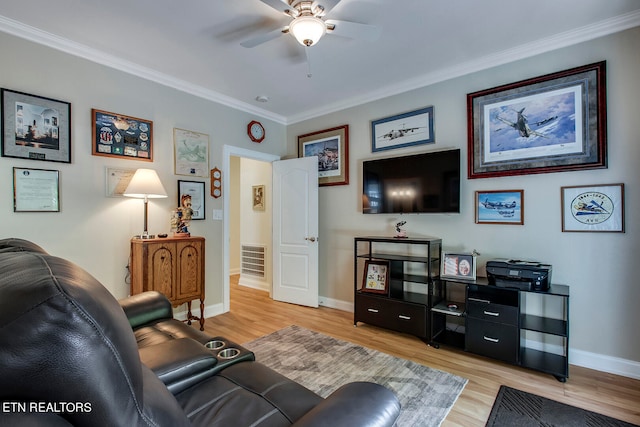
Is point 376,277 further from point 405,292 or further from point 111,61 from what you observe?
point 111,61

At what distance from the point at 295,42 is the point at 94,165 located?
7.25 feet

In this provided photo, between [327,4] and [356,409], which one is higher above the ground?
[327,4]

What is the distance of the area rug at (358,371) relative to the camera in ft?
6.52

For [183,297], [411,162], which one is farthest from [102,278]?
[411,162]

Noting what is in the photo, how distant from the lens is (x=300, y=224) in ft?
13.9

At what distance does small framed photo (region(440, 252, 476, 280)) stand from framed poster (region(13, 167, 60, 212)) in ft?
11.7

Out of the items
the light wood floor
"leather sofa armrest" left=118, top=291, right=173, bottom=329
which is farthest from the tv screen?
"leather sofa armrest" left=118, top=291, right=173, bottom=329

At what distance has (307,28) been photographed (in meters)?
2.09

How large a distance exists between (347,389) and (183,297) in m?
2.56

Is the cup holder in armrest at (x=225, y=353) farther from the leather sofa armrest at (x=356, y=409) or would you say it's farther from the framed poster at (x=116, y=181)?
the framed poster at (x=116, y=181)

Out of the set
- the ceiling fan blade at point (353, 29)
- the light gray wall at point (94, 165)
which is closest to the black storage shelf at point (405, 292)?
the ceiling fan blade at point (353, 29)

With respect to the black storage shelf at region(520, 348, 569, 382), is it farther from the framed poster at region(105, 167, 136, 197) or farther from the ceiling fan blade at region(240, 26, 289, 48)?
the framed poster at region(105, 167, 136, 197)

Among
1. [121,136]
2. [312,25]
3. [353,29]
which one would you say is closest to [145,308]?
[121,136]

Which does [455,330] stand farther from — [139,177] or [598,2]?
[139,177]
